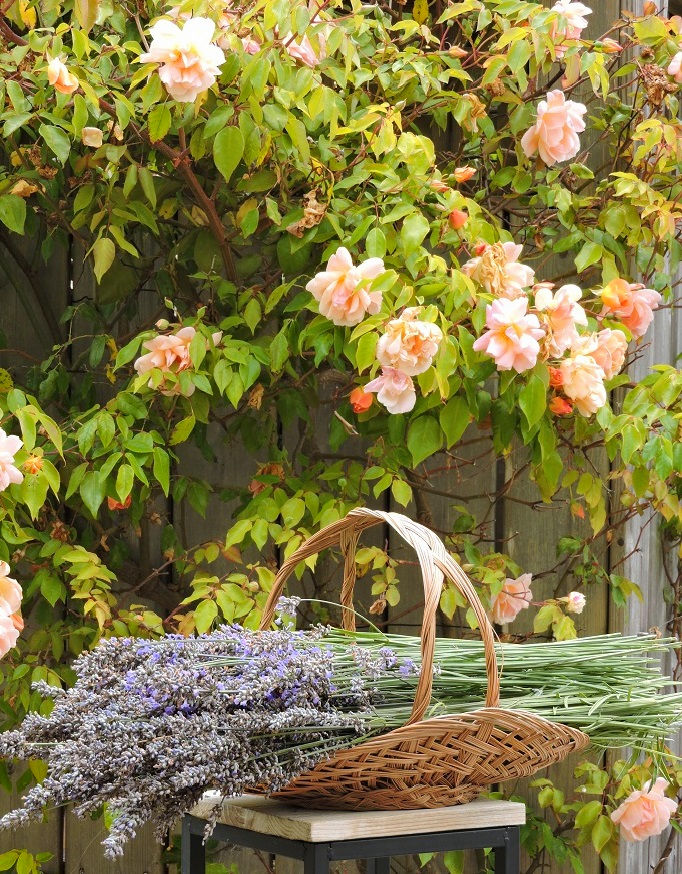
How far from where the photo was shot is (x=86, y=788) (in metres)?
1.16

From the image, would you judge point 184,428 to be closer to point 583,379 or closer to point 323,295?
point 323,295

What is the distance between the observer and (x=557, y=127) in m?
2.17

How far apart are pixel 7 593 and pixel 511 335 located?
0.82 m

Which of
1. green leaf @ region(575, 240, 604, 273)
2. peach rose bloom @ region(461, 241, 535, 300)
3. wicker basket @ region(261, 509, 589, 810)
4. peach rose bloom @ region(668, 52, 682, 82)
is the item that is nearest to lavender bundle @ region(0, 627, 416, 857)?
wicker basket @ region(261, 509, 589, 810)

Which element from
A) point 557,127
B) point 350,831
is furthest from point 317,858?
point 557,127

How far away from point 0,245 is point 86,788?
5.22 feet

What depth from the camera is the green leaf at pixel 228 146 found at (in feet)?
6.24

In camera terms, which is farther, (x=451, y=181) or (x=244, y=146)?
(x=451, y=181)

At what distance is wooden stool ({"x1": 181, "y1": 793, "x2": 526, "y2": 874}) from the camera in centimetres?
126

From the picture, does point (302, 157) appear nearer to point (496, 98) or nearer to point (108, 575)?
point (496, 98)

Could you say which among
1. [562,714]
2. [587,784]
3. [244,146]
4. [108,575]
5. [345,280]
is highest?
[244,146]

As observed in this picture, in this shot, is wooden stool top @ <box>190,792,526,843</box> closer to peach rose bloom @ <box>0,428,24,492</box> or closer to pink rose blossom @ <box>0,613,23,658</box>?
pink rose blossom @ <box>0,613,23,658</box>

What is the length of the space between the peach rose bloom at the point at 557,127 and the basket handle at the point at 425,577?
3.07ft

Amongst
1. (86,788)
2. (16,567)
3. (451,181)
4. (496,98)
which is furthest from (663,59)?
(86,788)
